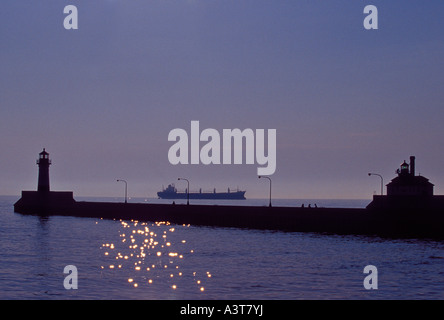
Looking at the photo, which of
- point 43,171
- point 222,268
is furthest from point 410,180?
point 43,171

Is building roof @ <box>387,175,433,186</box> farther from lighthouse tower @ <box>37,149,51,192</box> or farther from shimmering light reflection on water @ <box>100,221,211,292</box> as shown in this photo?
lighthouse tower @ <box>37,149,51,192</box>

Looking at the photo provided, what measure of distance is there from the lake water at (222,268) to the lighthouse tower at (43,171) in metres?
54.9

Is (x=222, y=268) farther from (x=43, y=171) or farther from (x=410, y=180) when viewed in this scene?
(x=43, y=171)

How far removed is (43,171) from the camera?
11912cm

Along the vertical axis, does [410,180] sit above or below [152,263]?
above

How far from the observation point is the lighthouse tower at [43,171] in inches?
4624

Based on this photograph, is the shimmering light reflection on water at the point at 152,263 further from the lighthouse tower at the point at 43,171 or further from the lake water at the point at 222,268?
the lighthouse tower at the point at 43,171

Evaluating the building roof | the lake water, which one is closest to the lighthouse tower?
the lake water

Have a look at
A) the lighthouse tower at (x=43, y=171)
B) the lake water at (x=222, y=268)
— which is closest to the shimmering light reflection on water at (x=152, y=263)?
the lake water at (x=222, y=268)

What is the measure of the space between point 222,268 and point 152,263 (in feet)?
22.0

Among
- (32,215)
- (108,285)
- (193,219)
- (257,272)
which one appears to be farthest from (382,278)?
(32,215)

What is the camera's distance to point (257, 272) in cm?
3759
